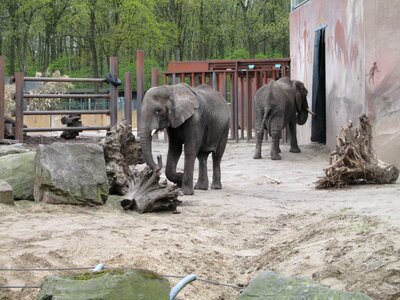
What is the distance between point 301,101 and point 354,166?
666 centimetres

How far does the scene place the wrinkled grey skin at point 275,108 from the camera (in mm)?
15922

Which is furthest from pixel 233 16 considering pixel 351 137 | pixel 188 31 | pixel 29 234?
pixel 29 234

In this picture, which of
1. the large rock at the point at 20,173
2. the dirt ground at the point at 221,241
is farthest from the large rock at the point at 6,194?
the large rock at the point at 20,173

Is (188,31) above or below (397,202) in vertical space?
above

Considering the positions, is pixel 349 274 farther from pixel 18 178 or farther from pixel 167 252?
pixel 18 178

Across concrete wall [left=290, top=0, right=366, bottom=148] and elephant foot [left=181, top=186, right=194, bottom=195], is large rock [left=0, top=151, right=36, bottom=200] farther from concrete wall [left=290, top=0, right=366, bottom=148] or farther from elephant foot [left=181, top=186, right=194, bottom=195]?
concrete wall [left=290, top=0, right=366, bottom=148]

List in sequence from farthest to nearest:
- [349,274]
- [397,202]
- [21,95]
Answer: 1. [21,95]
2. [397,202]
3. [349,274]

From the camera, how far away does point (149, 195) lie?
27.0ft

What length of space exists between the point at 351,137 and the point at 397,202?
299 cm

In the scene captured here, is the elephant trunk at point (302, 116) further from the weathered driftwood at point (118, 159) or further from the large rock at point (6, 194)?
the large rock at point (6, 194)

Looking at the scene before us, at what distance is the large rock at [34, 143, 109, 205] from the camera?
7.84m

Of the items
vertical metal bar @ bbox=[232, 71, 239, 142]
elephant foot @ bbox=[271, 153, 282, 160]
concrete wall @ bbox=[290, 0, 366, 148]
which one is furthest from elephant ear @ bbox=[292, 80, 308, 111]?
vertical metal bar @ bbox=[232, 71, 239, 142]

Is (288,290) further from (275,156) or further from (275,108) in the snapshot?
(275,108)

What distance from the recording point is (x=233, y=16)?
164 ft
